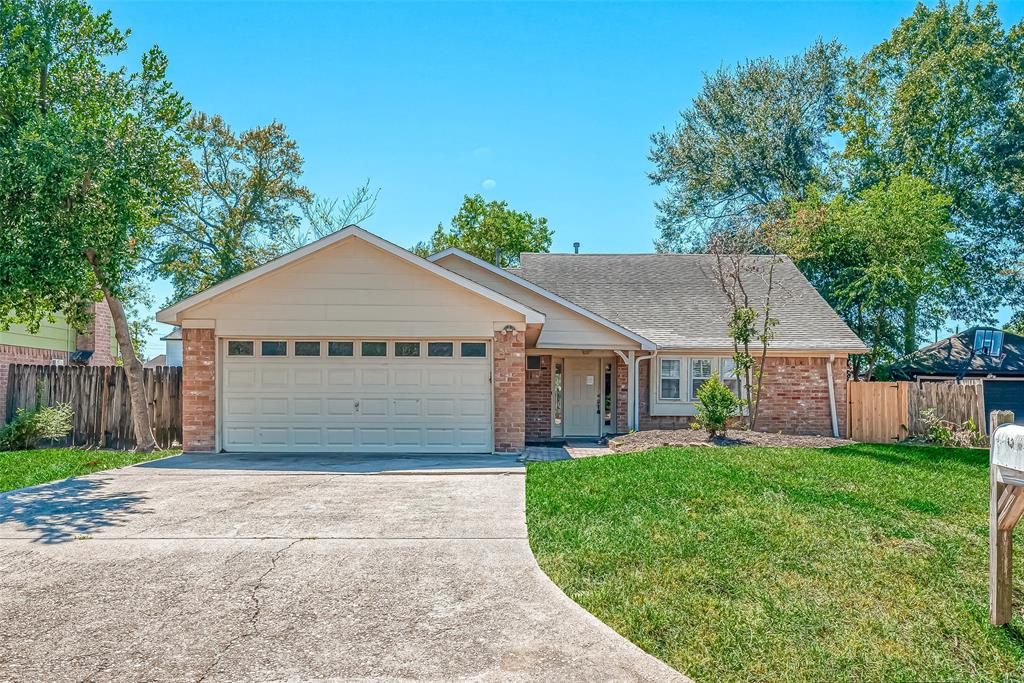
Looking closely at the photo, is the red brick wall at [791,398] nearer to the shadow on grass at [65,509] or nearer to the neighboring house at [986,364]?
the neighboring house at [986,364]

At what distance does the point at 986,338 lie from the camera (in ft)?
87.5

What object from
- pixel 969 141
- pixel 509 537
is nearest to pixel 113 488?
pixel 509 537

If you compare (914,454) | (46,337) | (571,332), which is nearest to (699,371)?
(571,332)

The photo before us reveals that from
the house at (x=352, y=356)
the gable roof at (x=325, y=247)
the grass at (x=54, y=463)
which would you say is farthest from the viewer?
the house at (x=352, y=356)

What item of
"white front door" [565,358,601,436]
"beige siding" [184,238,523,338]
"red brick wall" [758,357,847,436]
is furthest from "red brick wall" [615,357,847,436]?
"beige siding" [184,238,523,338]

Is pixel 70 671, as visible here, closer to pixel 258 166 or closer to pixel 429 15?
pixel 429 15

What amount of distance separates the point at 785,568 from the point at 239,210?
28.2 m

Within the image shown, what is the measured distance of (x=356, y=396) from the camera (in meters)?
13.0

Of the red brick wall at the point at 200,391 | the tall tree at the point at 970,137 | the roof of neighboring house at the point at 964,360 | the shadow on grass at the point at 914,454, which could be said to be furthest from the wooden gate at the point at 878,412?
the tall tree at the point at 970,137

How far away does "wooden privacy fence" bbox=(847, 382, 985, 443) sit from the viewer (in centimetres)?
1505

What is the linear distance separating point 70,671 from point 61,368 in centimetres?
1279

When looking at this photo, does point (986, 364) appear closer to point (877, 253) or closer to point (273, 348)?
point (877, 253)

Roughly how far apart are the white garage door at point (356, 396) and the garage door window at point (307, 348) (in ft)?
0.06

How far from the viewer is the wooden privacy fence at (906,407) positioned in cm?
1505
